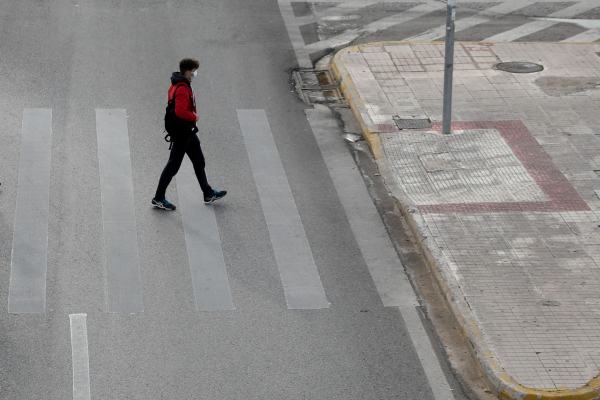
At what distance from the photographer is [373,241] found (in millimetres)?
9773

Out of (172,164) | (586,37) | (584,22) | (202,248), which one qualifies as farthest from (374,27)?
(202,248)

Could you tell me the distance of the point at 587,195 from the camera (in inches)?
416

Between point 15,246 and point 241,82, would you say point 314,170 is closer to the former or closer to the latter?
point 241,82

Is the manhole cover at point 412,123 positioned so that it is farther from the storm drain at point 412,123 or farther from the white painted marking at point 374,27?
the white painted marking at point 374,27

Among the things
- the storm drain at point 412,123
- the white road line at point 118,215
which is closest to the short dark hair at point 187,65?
the white road line at point 118,215

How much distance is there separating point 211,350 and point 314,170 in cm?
417

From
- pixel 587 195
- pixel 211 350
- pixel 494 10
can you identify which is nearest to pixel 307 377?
pixel 211 350

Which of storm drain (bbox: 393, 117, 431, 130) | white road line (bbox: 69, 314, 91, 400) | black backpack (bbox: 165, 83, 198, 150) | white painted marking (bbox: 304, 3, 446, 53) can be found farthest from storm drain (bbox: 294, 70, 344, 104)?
white road line (bbox: 69, 314, 91, 400)

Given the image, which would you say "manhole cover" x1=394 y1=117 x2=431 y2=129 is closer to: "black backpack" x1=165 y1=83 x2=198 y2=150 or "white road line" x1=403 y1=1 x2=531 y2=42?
"black backpack" x1=165 y1=83 x2=198 y2=150

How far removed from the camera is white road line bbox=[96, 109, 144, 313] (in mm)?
8539

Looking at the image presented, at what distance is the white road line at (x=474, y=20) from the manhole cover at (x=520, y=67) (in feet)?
6.40

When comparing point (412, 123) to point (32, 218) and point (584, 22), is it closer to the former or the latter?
point (32, 218)

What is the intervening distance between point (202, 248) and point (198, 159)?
1251mm

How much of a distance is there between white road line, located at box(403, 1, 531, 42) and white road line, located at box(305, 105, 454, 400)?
4.05 m
